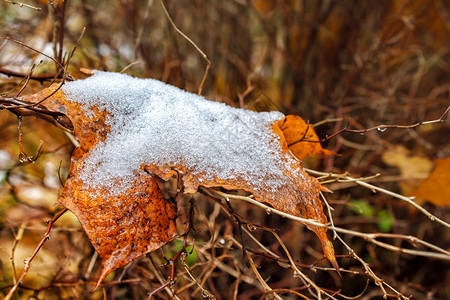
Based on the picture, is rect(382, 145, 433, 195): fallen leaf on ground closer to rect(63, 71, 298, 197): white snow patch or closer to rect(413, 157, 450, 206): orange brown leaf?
rect(413, 157, 450, 206): orange brown leaf

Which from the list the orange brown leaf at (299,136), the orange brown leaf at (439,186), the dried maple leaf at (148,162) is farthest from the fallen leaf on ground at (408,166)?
the dried maple leaf at (148,162)

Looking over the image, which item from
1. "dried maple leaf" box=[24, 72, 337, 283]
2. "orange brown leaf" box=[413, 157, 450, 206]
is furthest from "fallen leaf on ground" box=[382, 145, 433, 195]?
"dried maple leaf" box=[24, 72, 337, 283]

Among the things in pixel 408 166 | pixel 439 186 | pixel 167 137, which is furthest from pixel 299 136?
pixel 408 166

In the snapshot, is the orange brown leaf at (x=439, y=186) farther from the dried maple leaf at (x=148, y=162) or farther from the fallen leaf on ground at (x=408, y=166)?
the dried maple leaf at (x=148, y=162)

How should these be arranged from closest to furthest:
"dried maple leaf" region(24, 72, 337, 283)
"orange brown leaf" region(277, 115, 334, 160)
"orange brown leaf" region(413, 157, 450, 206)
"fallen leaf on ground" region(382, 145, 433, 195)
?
"dried maple leaf" region(24, 72, 337, 283) < "orange brown leaf" region(277, 115, 334, 160) < "orange brown leaf" region(413, 157, 450, 206) < "fallen leaf on ground" region(382, 145, 433, 195)

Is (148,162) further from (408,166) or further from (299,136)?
(408,166)

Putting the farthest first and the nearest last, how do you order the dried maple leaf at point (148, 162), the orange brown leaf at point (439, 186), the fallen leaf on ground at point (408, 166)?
1. the fallen leaf on ground at point (408, 166)
2. the orange brown leaf at point (439, 186)
3. the dried maple leaf at point (148, 162)

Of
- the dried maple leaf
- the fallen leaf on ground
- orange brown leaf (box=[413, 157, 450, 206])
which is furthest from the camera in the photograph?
the fallen leaf on ground

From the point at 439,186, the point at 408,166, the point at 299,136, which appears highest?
the point at 299,136
